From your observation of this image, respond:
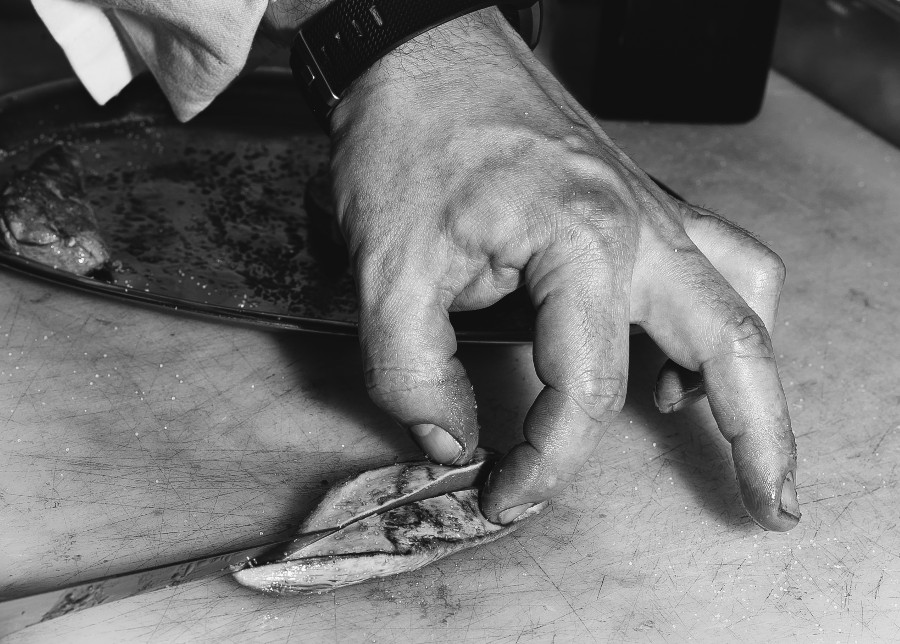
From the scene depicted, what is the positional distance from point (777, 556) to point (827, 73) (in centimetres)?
112

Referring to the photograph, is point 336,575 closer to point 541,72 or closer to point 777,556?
point 777,556

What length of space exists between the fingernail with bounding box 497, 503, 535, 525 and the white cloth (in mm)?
556

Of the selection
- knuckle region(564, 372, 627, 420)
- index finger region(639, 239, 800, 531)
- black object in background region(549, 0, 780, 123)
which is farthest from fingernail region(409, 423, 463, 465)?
black object in background region(549, 0, 780, 123)

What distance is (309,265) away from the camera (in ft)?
3.68

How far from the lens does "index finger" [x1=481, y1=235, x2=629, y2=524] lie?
75 cm

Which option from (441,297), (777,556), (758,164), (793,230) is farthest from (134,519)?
(758,164)

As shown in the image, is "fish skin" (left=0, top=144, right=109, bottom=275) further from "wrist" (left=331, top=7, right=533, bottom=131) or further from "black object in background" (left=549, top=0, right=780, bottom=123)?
"black object in background" (left=549, top=0, right=780, bottom=123)

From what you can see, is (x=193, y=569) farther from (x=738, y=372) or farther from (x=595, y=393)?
(x=738, y=372)

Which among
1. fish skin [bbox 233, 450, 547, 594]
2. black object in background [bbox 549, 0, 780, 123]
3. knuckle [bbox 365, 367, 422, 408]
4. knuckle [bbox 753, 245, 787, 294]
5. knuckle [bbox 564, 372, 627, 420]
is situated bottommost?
black object in background [bbox 549, 0, 780, 123]

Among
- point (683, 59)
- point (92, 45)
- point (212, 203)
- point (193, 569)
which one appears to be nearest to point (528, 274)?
point (193, 569)

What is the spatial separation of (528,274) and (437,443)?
0.16m

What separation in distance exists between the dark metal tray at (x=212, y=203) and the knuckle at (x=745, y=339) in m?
0.21

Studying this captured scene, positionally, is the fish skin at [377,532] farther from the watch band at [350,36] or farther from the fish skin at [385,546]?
the watch band at [350,36]

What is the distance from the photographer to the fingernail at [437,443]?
787 millimetres
